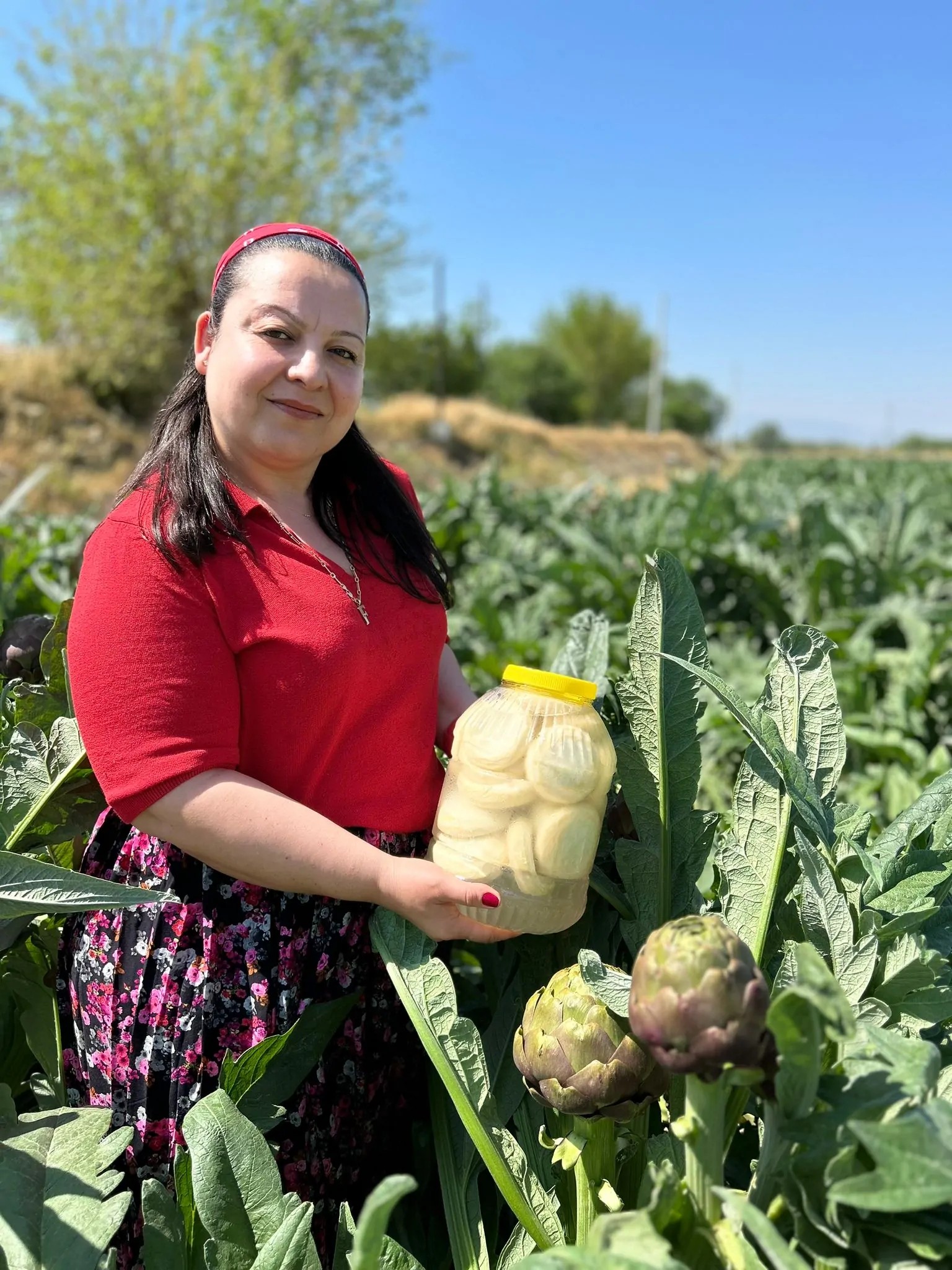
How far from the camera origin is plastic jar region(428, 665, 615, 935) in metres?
1.03

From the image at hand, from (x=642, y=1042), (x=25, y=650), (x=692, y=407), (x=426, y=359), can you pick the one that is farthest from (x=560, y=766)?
(x=692, y=407)

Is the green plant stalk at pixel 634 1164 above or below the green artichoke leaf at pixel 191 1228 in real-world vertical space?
above

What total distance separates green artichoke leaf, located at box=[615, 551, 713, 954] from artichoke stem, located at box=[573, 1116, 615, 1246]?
0.23m

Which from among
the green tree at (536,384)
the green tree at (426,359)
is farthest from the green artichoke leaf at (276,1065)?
the green tree at (536,384)

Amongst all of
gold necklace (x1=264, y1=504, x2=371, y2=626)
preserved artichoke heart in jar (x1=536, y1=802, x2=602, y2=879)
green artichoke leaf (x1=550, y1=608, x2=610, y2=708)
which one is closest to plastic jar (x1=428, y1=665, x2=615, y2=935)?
preserved artichoke heart in jar (x1=536, y1=802, x2=602, y2=879)

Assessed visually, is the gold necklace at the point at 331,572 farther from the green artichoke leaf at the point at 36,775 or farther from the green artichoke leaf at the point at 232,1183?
the green artichoke leaf at the point at 232,1183

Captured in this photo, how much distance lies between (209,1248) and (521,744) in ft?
1.65

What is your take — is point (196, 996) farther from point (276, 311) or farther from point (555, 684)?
point (276, 311)

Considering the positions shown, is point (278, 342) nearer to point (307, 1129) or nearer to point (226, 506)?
point (226, 506)

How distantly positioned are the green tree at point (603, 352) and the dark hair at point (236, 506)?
49.6 metres

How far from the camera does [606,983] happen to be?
90 centimetres

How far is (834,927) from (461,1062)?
0.37 meters

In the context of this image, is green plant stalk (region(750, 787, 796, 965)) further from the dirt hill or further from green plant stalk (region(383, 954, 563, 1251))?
the dirt hill

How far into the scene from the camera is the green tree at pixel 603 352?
50156 mm
